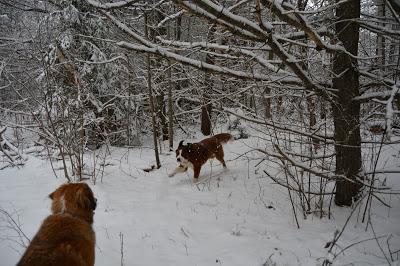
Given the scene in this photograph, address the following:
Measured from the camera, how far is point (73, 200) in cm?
375

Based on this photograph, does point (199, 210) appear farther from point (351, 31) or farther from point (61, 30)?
point (61, 30)

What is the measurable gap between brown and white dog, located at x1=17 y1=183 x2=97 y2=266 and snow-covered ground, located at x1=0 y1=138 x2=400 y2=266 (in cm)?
99

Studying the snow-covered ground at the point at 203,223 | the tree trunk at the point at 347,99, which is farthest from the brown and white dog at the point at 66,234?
the tree trunk at the point at 347,99

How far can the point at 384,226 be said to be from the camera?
216 inches

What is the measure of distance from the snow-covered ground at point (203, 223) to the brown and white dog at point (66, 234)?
993 millimetres

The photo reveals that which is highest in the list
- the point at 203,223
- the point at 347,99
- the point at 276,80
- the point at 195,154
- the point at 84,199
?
the point at 276,80

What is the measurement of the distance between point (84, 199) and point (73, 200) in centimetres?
12

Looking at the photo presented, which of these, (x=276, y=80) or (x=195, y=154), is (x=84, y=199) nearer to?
(x=276, y=80)

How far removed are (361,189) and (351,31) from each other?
2653 mm

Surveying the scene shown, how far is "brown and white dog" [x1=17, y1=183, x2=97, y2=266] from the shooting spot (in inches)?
110

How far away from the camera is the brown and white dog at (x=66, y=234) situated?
9.21 feet

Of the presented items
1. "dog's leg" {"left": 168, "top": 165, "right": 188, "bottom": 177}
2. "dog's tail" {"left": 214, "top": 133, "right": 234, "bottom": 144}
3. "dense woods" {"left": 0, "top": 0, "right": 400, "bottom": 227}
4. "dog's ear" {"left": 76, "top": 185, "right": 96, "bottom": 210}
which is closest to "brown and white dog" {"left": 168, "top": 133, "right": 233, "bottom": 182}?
"dog's leg" {"left": 168, "top": 165, "right": 188, "bottom": 177}

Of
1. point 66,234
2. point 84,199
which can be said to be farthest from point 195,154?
point 66,234

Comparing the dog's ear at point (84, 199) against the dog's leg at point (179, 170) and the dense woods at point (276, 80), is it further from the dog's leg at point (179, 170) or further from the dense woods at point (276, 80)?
the dog's leg at point (179, 170)
